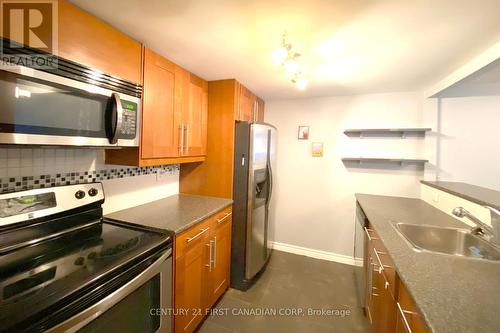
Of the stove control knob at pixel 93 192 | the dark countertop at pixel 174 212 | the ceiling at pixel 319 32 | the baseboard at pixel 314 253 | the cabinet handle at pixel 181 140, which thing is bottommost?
the baseboard at pixel 314 253

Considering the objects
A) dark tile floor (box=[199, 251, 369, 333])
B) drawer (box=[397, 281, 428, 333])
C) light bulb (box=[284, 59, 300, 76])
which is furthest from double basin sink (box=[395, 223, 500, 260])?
light bulb (box=[284, 59, 300, 76])

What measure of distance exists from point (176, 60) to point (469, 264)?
2303 millimetres

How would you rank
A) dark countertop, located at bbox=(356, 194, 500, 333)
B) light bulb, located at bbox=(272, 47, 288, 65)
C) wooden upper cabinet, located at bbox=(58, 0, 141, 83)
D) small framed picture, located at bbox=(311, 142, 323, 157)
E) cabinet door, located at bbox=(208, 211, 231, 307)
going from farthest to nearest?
small framed picture, located at bbox=(311, 142, 323, 157) < cabinet door, located at bbox=(208, 211, 231, 307) < light bulb, located at bbox=(272, 47, 288, 65) < wooden upper cabinet, located at bbox=(58, 0, 141, 83) < dark countertop, located at bbox=(356, 194, 500, 333)

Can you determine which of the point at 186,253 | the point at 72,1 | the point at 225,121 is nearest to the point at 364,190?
the point at 225,121

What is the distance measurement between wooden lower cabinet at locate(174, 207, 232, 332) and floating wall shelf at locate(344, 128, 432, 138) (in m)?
1.81

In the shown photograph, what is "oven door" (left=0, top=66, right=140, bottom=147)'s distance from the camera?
0.85m

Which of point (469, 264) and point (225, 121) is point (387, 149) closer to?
point (469, 264)

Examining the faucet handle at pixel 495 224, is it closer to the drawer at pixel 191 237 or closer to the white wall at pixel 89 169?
the drawer at pixel 191 237

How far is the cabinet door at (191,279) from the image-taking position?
1426 mm

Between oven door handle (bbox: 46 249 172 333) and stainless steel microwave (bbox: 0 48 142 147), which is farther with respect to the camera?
stainless steel microwave (bbox: 0 48 142 147)

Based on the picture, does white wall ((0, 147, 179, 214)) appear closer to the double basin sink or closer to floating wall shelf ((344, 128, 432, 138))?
the double basin sink

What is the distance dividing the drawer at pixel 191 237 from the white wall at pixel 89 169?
677mm

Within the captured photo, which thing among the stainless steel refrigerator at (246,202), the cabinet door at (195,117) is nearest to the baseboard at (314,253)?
the stainless steel refrigerator at (246,202)

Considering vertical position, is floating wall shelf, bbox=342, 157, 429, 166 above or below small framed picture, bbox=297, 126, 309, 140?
below
